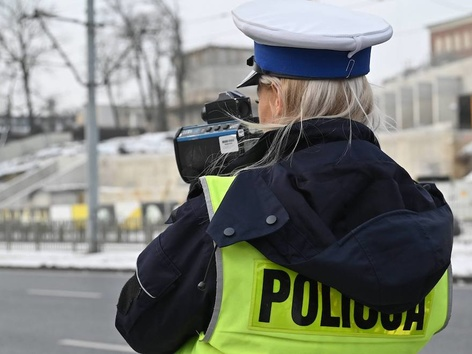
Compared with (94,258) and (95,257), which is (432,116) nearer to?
(95,257)

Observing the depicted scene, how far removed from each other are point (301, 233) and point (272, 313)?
181 mm

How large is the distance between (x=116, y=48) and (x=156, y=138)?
37.5 ft

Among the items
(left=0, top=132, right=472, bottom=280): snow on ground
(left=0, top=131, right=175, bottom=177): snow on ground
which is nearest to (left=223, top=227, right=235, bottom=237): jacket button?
(left=0, top=132, right=472, bottom=280): snow on ground

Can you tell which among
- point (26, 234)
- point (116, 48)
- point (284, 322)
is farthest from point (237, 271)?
point (116, 48)

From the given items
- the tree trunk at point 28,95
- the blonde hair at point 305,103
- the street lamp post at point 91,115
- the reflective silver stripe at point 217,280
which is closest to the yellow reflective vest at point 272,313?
the reflective silver stripe at point 217,280

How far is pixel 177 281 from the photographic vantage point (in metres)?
1.50

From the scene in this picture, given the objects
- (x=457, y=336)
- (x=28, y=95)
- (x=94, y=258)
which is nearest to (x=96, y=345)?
(x=457, y=336)

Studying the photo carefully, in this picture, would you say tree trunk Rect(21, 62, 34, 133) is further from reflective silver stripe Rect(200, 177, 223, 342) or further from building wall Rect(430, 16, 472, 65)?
reflective silver stripe Rect(200, 177, 223, 342)

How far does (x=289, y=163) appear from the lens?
5.00 ft

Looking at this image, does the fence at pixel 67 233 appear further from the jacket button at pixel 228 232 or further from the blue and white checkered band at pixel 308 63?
the jacket button at pixel 228 232

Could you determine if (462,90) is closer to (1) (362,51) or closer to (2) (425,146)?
(2) (425,146)

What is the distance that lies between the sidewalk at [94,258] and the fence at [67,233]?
9.6 inches

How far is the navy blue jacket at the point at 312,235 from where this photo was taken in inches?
55.7

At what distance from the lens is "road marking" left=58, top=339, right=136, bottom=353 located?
23.9 ft
